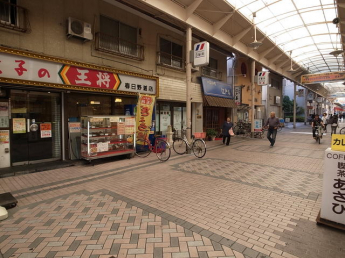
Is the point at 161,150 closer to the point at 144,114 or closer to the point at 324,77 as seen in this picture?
the point at 144,114

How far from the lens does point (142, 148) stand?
9.20 m

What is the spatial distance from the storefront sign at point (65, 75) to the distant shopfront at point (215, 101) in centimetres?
536

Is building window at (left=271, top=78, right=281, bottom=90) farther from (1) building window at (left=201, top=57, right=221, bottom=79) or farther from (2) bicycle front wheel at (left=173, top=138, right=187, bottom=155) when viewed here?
(2) bicycle front wheel at (left=173, top=138, right=187, bottom=155)

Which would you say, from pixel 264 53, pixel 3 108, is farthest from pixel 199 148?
pixel 264 53

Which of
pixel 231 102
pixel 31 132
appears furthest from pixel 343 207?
pixel 231 102

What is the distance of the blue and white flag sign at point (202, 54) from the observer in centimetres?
882

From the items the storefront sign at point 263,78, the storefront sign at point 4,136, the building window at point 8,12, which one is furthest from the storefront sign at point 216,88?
the storefront sign at point 4,136

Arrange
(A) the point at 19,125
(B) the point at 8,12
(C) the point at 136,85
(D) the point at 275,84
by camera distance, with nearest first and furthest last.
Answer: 1. (B) the point at 8,12
2. (A) the point at 19,125
3. (C) the point at 136,85
4. (D) the point at 275,84

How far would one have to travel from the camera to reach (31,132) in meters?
6.95

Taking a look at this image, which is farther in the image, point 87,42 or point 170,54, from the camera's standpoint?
point 170,54

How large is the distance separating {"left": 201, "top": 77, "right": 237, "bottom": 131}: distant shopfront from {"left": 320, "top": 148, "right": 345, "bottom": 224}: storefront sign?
10.4 meters

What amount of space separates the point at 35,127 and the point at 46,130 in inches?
14.0

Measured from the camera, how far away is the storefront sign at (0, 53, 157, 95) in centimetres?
582

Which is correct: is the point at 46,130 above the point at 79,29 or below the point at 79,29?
below
